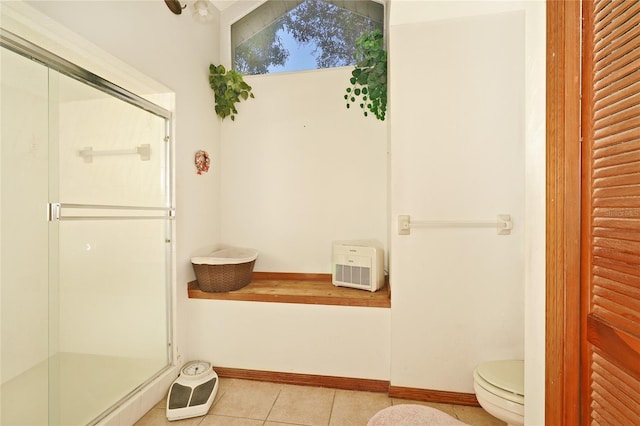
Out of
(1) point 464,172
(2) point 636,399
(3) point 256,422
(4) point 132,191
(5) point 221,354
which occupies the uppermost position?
(1) point 464,172

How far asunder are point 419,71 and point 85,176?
198cm

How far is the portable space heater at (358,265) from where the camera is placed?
2.09 m

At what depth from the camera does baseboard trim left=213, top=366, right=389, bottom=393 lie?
194cm

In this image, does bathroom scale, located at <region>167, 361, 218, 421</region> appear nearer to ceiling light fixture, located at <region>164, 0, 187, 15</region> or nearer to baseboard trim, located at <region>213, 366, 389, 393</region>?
baseboard trim, located at <region>213, 366, 389, 393</region>

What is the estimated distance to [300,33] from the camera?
2648 millimetres

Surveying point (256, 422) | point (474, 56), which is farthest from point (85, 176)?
point (474, 56)

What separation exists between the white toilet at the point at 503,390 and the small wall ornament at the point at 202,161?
2.22 m

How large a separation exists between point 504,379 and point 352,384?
93 cm

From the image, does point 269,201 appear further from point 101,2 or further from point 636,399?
point 636,399

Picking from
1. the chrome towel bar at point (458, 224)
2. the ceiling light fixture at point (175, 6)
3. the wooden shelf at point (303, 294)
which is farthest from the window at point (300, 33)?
the wooden shelf at point (303, 294)

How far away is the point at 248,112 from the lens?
Result: 262cm

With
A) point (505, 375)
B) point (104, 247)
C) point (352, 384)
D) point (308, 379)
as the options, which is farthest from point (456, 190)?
point (104, 247)

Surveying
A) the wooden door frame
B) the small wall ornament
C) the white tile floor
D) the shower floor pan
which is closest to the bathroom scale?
the white tile floor

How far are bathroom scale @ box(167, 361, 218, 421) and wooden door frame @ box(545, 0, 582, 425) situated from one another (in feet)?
5.63
